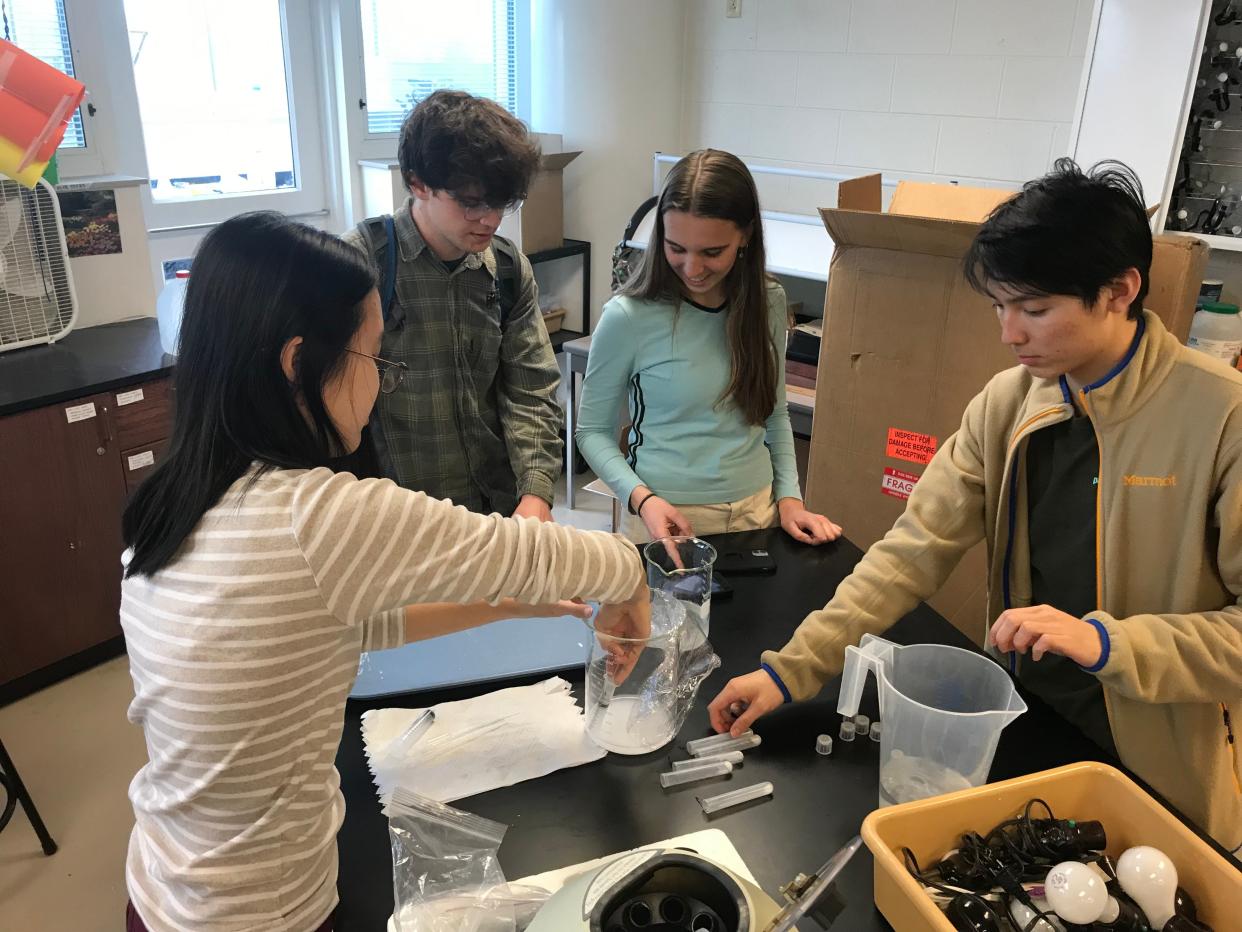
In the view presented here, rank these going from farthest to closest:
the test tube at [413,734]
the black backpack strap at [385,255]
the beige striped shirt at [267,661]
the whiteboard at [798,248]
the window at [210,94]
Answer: the whiteboard at [798,248] < the window at [210,94] < the black backpack strap at [385,255] < the test tube at [413,734] < the beige striped shirt at [267,661]

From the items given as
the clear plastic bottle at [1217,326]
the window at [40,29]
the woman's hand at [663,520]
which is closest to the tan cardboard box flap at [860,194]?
the woman's hand at [663,520]

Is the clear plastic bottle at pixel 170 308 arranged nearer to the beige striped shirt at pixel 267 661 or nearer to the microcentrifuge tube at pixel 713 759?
the beige striped shirt at pixel 267 661

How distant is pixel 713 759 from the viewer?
3.25 ft

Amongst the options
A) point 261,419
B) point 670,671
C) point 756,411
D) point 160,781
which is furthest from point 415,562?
point 756,411

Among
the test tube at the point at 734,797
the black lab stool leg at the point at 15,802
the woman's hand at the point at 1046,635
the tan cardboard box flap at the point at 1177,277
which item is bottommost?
the black lab stool leg at the point at 15,802

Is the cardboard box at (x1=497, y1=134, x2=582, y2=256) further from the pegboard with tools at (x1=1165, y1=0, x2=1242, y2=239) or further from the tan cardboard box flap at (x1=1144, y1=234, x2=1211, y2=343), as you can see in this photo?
the tan cardboard box flap at (x1=1144, y1=234, x2=1211, y2=343)

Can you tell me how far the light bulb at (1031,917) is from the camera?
29.5 inches

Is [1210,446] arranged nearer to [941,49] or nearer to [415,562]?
[415,562]

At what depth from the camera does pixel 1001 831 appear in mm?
836

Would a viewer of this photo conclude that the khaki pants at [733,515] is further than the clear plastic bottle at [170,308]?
No

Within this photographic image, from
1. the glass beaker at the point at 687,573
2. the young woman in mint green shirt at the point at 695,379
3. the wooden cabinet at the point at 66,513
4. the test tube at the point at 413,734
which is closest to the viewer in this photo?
the test tube at the point at 413,734

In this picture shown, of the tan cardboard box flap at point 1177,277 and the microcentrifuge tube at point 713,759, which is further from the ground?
the tan cardboard box flap at point 1177,277

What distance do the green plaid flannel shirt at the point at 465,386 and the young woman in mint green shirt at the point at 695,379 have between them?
111mm

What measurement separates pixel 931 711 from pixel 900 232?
1.04m
